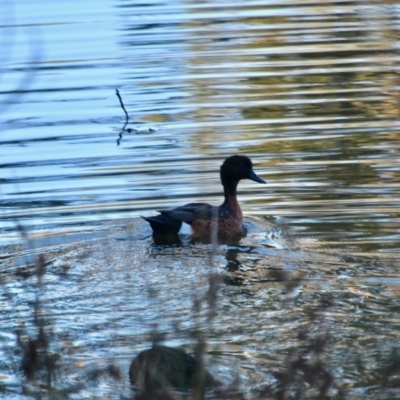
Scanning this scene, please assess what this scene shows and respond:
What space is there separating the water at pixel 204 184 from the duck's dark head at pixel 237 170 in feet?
0.91

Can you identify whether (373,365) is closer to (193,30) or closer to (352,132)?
(352,132)

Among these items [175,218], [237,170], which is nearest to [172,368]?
[175,218]

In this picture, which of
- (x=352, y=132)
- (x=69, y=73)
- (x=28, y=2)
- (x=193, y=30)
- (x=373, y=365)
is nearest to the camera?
(x=373, y=365)

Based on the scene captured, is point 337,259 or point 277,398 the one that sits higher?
point 277,398

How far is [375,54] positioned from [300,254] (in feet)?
27.3

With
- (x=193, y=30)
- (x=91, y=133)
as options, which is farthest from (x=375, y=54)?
(x=91, y=133)

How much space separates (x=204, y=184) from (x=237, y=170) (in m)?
0.93

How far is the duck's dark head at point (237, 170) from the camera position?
402 inches

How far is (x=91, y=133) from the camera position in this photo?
12.7 metres

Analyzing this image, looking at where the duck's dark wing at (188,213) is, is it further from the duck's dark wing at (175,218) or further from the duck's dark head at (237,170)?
the duck's dark head at (237,170)

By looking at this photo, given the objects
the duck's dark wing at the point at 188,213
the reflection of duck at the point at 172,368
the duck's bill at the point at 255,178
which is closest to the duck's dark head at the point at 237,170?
the duck's bill at the point at 255,178

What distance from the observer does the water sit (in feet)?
21.4

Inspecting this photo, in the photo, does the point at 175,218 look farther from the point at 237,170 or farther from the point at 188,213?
the point at 237,170

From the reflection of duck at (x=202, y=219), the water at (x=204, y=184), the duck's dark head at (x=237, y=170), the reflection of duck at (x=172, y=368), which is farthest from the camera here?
the duck's dark head at (x=237, y=170)
